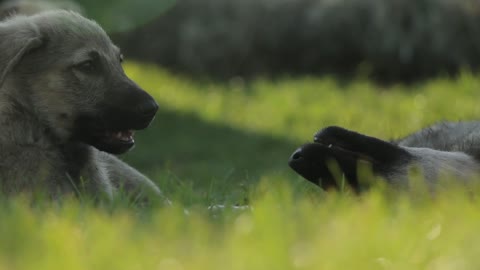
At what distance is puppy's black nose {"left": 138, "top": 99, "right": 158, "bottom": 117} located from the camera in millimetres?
4547

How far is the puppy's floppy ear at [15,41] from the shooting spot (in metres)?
4.45

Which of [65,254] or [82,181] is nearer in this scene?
[65,254]

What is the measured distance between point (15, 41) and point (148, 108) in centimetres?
69

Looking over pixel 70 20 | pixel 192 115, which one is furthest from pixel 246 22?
pixel 70 20

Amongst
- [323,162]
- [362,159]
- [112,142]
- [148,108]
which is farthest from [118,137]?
[362,159]

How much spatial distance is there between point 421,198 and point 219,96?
303 inches

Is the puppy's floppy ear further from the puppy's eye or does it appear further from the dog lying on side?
the dog lying on side

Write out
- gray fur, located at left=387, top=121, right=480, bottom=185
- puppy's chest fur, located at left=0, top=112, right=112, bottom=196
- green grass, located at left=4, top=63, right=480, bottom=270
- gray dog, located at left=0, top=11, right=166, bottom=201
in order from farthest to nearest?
1. gray fur, located at left=387, top=121, right=480, bottom=185
2. gray dog, located at left=0, top=11, right=166, bottom=201
3. puppy's chest fur, located at left=0, top=112, right=112, bottom=196
4. green grass, located at left=4, top=63, right=480, bottom=270

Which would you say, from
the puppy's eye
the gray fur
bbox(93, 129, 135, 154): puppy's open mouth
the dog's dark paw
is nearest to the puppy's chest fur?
bbox(93, 129, 135, 154): puppy's open mouth

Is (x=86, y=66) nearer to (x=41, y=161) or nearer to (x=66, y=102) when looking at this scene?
(x=66, y=102)

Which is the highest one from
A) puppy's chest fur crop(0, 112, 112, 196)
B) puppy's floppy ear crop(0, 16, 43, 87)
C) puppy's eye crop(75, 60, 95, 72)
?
puppy's floppy ear crop(0, 16, 43, 87)

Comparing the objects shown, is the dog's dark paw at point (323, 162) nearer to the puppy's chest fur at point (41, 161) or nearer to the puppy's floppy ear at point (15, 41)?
the puppy's chest fur at point (41, 161)

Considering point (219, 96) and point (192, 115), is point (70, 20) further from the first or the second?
point (219, 96)

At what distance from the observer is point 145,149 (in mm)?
9484
